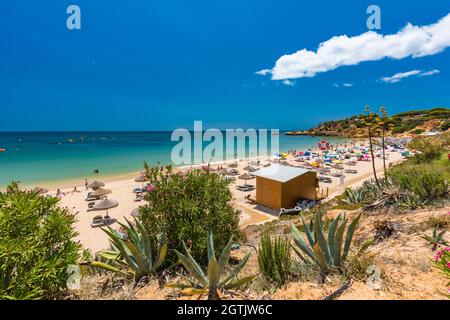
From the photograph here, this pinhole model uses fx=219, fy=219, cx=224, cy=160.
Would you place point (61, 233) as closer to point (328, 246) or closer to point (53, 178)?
point (328, 246)

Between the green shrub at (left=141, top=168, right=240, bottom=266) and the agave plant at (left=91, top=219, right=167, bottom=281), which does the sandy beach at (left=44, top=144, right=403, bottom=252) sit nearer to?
the green shrub at (left=141, top=168, right=240, bottom=266)

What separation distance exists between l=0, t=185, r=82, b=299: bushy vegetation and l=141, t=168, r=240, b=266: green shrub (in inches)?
56.1

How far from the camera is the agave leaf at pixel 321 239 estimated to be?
11.5ft

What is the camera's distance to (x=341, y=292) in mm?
2988

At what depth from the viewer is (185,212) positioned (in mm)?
4215

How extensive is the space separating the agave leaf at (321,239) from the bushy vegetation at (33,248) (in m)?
3.55

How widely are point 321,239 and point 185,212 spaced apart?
2.45 m

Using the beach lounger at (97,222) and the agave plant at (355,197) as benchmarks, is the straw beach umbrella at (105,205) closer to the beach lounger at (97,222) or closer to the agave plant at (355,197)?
the beach lounger at (97,222)

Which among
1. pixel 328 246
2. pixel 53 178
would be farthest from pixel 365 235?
pixel 53 178

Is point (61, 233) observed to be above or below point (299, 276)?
above

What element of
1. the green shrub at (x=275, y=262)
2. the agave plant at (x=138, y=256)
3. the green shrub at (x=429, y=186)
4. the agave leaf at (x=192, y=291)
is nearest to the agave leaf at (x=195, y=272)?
the agave leaf at (x=192, y=291)

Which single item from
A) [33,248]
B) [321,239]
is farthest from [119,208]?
[321,239]

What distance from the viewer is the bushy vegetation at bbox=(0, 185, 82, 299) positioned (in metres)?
Result: 2.40
